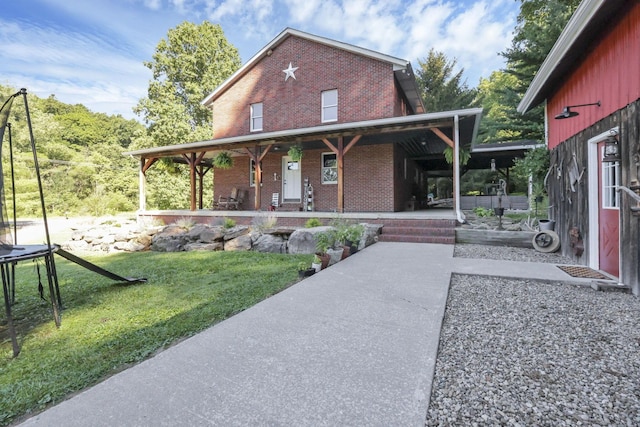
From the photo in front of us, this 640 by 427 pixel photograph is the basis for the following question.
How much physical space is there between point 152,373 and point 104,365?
1.78ft

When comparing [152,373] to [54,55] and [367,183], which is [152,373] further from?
A: [54,55]

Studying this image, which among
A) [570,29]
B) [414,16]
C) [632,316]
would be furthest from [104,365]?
[414,16]

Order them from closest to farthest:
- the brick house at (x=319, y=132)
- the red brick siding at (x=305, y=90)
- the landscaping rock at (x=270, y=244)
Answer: the landscaping rock at (x=270, y=244) → the brick house at (x=319, y=132) → the red brick siding at (x=305, y=90)

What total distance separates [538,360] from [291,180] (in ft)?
34.9

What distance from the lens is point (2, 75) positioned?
22906mm

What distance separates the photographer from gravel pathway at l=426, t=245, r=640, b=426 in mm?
1662

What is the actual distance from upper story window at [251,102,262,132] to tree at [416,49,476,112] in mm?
17213

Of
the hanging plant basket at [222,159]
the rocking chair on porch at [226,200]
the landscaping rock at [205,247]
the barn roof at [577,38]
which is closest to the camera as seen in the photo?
the barn roof at [577,38]

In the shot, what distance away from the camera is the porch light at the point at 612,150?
4.08 metres

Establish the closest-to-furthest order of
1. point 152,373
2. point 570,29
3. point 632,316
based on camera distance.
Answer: point 152,373
point 632,316
point 570,29

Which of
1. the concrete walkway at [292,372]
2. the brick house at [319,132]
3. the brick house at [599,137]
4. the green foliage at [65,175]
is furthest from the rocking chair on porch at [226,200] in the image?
the green foliage at [65,175]

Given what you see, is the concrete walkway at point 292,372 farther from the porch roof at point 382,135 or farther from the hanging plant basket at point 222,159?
the hanging plant basket at point 222,159

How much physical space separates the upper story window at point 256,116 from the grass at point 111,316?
336 inches

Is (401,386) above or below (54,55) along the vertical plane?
below
